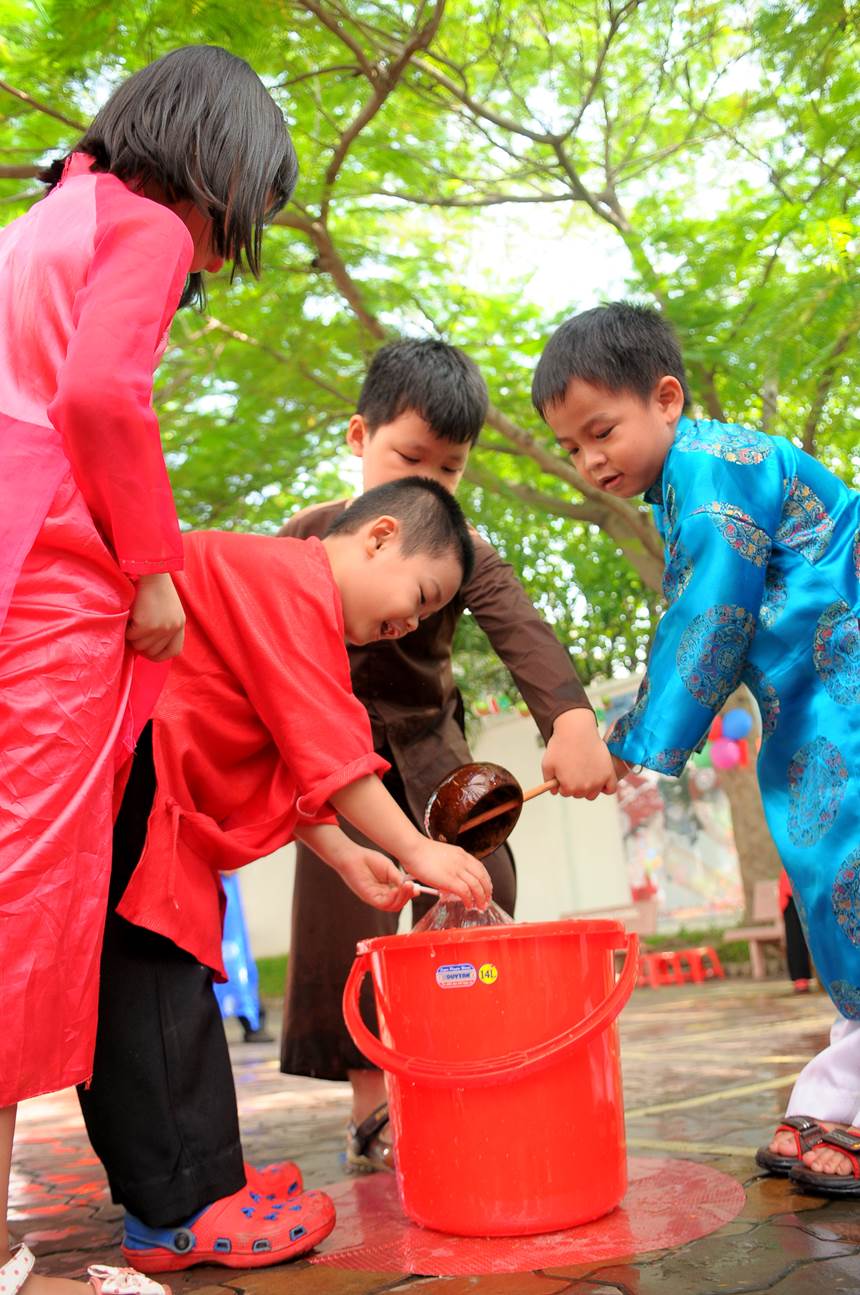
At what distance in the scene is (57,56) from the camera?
3.92 m

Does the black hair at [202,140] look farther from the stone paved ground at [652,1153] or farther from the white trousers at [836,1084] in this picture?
the white trousers at [836,1084]

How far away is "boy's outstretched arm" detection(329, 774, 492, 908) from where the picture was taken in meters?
1.96

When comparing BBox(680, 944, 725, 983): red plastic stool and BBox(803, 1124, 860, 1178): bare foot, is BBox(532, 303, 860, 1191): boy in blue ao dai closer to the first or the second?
BBox(803, 1124, 860, 1178): bare foot

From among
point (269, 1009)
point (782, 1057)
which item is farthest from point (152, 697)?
point (269, 1009)

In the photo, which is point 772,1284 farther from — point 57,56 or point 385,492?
point 57,56

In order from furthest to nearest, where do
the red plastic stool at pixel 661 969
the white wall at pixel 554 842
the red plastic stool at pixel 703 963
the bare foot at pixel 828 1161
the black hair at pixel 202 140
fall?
1. the white wall at pixel 554 842
2. the red plastic stool at pixel 661 969
3. the red plastic stool at pixel 703 963
4. the bare foot at pixel 828 1161
5. the black hair at pixel 202 140

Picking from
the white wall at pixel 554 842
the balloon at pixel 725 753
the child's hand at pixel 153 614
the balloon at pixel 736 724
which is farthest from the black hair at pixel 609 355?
the white wall at pixel 554 842

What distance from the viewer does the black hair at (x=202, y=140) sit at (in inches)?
68.9

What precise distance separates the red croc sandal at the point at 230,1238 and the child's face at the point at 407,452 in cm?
162

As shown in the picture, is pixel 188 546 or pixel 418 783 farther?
pixel 418 783

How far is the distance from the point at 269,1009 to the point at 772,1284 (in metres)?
11.9

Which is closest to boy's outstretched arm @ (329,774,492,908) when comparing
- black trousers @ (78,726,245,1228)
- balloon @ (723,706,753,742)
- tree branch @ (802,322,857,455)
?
black trousers @ (78,726,245,1228)

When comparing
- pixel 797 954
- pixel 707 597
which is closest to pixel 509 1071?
pixel 707 597

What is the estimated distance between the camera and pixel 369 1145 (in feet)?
8.80
